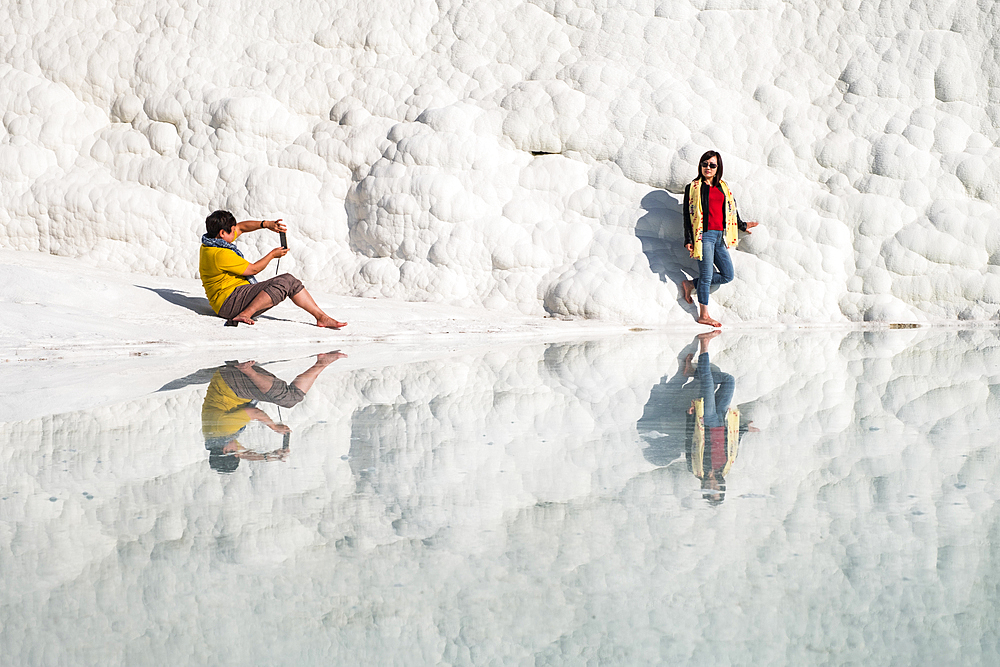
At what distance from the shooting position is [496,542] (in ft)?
4.63

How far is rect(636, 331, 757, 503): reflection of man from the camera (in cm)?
183

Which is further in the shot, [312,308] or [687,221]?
[687,221]

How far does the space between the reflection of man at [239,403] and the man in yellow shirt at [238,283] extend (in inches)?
60.9

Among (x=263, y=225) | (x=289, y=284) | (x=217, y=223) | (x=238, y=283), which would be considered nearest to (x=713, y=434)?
(x=289, y=284)

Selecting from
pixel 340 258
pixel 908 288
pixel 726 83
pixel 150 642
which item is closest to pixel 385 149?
pixel 340 258

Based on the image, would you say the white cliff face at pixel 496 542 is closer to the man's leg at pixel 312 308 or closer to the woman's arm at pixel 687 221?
the man's leg at pixel 312 308

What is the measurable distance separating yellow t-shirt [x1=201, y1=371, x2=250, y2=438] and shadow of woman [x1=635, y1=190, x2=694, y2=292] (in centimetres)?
450

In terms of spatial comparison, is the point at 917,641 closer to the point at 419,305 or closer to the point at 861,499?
the point at 861,499

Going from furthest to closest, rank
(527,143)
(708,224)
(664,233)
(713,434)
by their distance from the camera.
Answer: (527,143) < (664,233) < (708,224) < (713,434)

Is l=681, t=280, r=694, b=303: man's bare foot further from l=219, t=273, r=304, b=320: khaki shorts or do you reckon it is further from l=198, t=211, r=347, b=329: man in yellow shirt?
l=219, t=273, r=304, b=320: khaki shorts

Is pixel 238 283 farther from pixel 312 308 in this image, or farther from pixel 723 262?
pixel 723 262

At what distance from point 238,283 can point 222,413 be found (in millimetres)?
3288

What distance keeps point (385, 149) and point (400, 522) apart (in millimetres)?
6326

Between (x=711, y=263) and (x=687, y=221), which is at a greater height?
(x=687, y=221)
